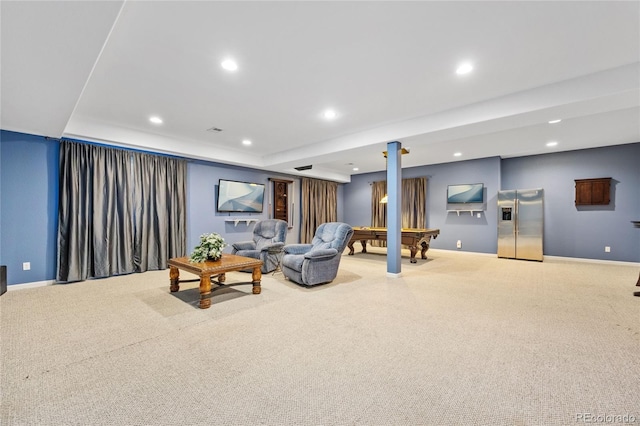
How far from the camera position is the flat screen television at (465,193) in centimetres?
742

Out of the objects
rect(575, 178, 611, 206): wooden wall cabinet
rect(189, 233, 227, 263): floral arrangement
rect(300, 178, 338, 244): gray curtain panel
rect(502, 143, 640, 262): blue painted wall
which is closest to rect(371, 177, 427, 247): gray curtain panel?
rect(300, 178, 338, 244): gray curtain panel

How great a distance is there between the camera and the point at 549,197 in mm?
6840

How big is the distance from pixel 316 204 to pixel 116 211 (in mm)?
5601

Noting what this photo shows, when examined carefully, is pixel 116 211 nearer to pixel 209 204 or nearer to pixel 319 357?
pixel 209 204

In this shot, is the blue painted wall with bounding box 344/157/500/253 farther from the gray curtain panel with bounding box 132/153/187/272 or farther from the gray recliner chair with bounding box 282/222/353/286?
the gray curtain panel with bounding box 132/153/187/272

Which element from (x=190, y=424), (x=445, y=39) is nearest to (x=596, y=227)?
(x=445, y=39)

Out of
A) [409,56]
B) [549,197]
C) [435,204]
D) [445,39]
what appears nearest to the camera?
[445,39]

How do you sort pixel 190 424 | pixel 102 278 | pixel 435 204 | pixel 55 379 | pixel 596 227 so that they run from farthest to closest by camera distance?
pixel 435 204
pixel 596 227
pixel 102 278
pixel 55 379
pixel 190 424

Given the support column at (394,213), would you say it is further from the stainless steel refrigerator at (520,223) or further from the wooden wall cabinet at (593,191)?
the wooden wall cabinet at (593,191)

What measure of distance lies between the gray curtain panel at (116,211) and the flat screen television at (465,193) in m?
6.89

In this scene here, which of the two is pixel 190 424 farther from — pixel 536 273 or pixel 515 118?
→ pixel 536 273

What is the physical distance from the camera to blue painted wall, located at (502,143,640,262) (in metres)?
5.95

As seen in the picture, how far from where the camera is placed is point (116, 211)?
4957 mm

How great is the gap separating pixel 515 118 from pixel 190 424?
4.53 meters
